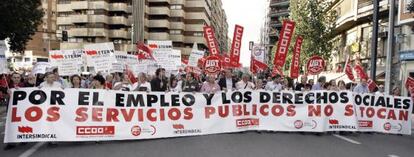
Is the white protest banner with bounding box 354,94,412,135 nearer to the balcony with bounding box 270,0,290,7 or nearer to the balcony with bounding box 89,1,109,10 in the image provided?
the balcony with bounding box 89,1,109,10

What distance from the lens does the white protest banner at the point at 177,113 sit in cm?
941

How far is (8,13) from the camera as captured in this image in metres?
27.7

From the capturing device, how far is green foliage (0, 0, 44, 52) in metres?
27.7

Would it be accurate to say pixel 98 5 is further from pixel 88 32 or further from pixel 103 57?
pixel 103 57

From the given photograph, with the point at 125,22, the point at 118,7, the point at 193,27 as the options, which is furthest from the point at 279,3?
the point at 118,7

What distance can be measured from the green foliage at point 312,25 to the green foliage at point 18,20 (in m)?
19.1

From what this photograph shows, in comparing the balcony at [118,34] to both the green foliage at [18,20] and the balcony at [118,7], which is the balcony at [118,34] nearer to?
the balcony at [118,7]

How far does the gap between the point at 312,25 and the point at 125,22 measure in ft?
159

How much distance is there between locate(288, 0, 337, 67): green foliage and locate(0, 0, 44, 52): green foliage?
19.1m

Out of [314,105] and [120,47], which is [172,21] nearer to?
[120,47]

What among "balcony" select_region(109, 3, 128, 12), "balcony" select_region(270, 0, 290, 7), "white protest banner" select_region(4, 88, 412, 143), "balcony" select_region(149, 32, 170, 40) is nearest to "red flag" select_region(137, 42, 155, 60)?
"white protest banner" select_region(4, 88, 412, 143)

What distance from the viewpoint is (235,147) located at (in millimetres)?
9539

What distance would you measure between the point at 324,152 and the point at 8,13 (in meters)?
22.9

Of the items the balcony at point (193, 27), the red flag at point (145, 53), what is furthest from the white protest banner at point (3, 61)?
the balcony at point (193, 27)
